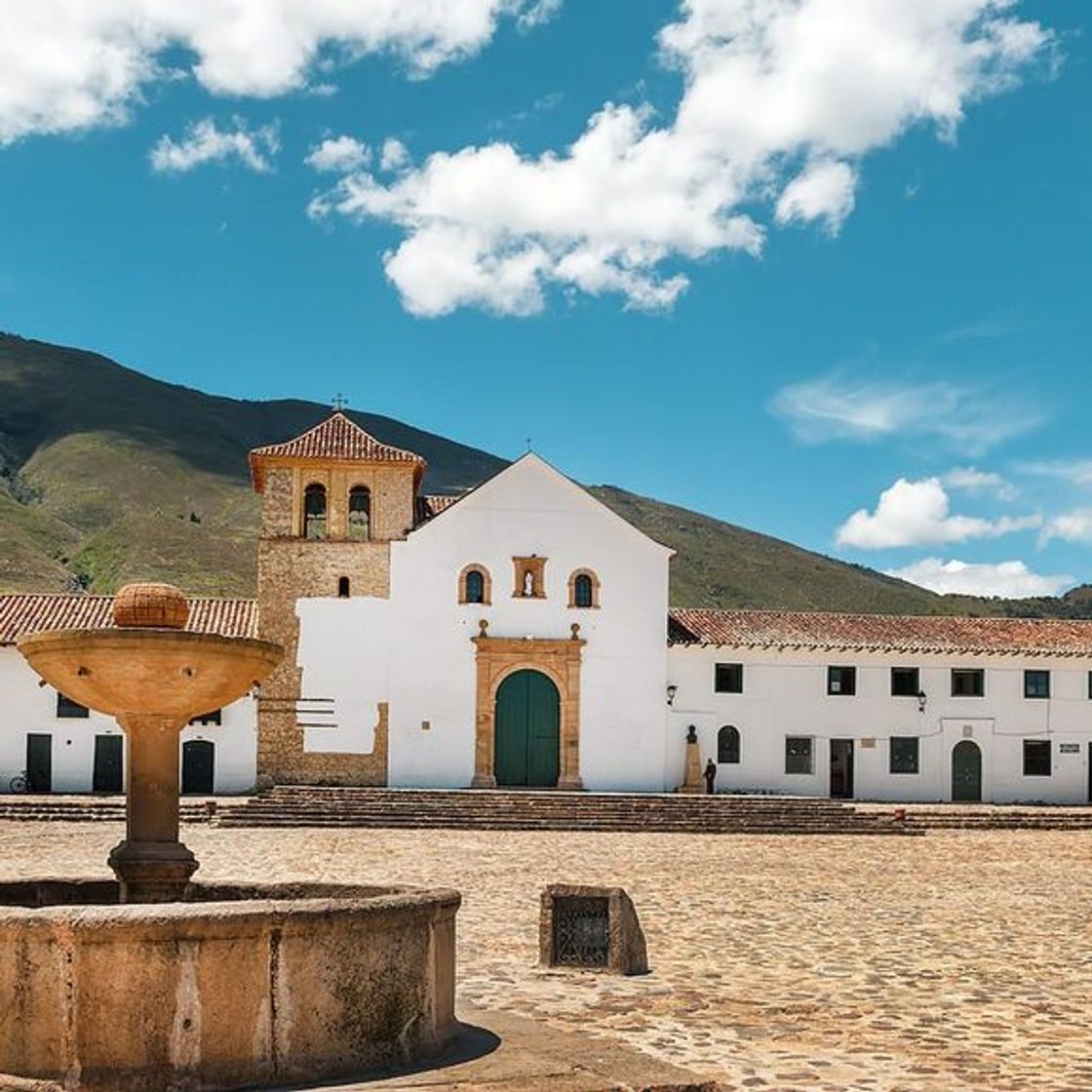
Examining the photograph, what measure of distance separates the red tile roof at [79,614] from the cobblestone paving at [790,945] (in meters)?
→ 10.1

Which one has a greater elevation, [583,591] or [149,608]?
[583,591]

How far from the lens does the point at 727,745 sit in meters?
38.4

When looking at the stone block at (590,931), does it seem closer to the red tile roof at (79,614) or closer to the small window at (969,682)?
the red tile roof at (79,614)

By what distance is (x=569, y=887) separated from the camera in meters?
12.1

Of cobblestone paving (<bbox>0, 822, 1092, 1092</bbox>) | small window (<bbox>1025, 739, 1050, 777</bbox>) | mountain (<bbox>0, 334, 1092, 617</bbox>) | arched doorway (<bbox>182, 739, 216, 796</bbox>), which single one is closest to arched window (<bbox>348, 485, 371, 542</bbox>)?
arched doorway (<bbox>182, 739, 216, 796</bbox>)

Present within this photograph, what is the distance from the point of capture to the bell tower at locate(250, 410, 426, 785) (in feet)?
119

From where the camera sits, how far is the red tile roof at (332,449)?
37.0 meters

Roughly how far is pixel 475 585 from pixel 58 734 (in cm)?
1011

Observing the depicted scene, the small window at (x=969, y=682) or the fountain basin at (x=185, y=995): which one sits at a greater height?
the small window at (x=969, y=682)

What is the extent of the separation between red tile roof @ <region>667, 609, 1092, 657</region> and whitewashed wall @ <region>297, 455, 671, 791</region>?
1808 millimetres

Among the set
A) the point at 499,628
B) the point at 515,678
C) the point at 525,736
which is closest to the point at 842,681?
the point at 525,736


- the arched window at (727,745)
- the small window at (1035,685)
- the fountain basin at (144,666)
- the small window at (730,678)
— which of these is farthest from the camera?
the small window at (1035,685)

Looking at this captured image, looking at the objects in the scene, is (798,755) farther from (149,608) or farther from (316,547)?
(149,608)

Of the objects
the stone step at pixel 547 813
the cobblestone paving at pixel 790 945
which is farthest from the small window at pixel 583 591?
the cobblestone paving at pixel 790 945
